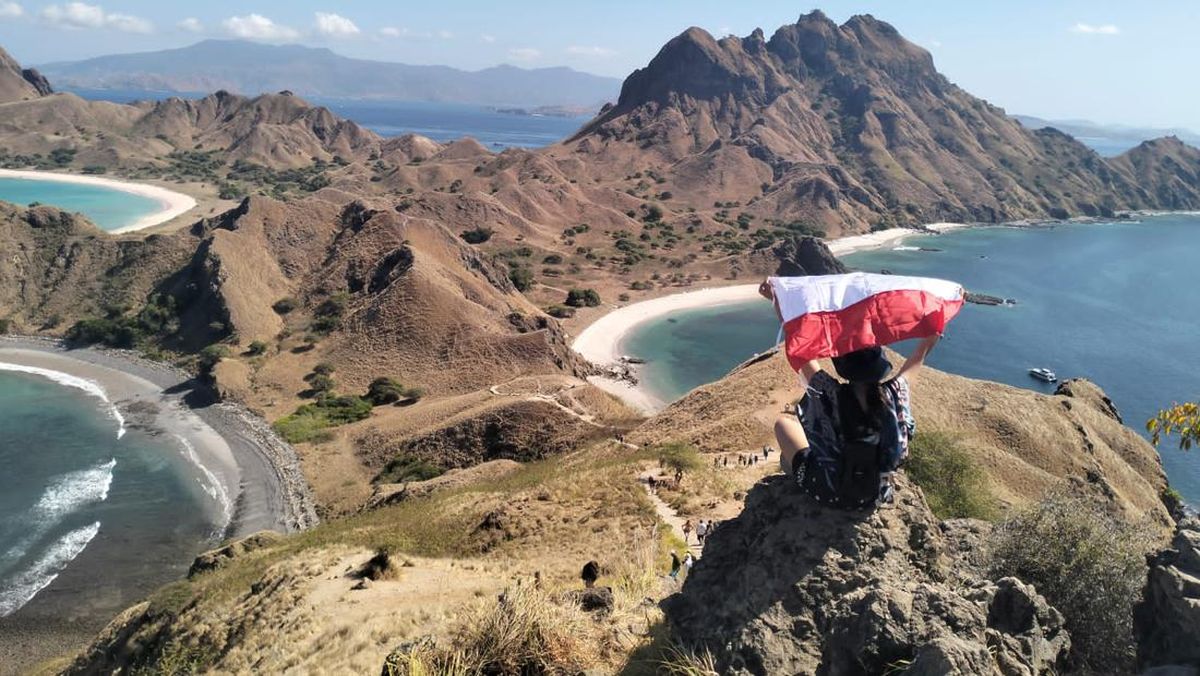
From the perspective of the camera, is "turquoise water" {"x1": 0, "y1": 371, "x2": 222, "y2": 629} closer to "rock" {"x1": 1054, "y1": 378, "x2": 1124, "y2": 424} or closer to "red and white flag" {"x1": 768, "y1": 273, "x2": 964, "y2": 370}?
"red and white flag" {"x1": 768, "y1": 273, "x2": 964, "y2": 370}

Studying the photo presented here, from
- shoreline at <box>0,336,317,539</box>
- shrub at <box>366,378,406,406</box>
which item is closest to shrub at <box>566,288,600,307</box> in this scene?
shrub at <box>366,378,406,406</box>

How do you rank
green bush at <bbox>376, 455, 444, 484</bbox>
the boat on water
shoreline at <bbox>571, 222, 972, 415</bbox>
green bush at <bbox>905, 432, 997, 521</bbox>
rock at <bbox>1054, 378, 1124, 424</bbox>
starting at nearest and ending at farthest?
green bush at <bbox>905, 432, 997, 521</bbox> < green bush at <bbox>376, 455, 444, 484</bbox> < rock at <bbox>1054, 378, 1124, 424</bbox> < shoreline at <bbox>571, 222, 972, 415</bbox> < the boat on water

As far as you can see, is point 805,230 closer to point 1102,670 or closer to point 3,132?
point 1102,670

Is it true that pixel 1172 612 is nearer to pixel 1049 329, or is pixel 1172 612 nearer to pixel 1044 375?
pixel 1044 375

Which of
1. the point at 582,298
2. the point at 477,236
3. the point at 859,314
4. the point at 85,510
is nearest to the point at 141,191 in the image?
the point at 477,236

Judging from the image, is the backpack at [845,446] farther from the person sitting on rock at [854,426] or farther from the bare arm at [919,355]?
the bare arm at [919,355]

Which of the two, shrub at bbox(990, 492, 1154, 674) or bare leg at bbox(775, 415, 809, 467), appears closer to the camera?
shrub at bbox(990, 492, 1154, 674)

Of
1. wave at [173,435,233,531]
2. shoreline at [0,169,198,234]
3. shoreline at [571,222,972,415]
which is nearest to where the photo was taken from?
wave at [173,435,233,531]
